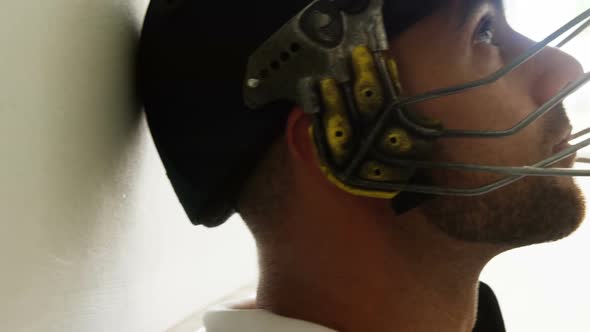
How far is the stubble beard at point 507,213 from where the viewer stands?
579 millimetres

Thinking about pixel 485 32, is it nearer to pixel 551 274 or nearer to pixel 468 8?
pixel 468 8

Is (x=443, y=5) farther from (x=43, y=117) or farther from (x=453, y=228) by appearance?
(x=43, y=117)

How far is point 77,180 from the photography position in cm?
55

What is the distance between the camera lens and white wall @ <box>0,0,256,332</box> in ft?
1.51

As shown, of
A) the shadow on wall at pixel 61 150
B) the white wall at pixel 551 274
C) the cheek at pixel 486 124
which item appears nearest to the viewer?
the shadow on wall at pixel 61 150

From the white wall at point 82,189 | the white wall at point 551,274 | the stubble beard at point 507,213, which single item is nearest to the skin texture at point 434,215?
the stubble beard at point 507,213

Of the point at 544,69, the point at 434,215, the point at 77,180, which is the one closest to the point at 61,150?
the point at 77,180

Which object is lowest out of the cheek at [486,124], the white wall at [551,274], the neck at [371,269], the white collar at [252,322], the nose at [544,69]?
the white wall at [551,274]

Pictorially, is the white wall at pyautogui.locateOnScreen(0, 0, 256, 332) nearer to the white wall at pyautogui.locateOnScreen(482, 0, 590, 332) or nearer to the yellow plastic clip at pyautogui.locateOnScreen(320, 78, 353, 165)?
the yellow plastic clip at pyautogui.locateOnScreen(320, 78, 353, 165)

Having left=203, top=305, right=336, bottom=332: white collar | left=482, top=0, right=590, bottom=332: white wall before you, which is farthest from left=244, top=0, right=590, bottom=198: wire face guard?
left=482, top=0, right=590, bottom=332: white wall

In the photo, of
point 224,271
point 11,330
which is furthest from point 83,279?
point 224,271

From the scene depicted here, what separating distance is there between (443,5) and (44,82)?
357 millimetres

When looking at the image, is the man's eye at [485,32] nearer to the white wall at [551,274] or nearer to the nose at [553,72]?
the nose at [553,72]

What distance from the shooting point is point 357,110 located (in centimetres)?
52
